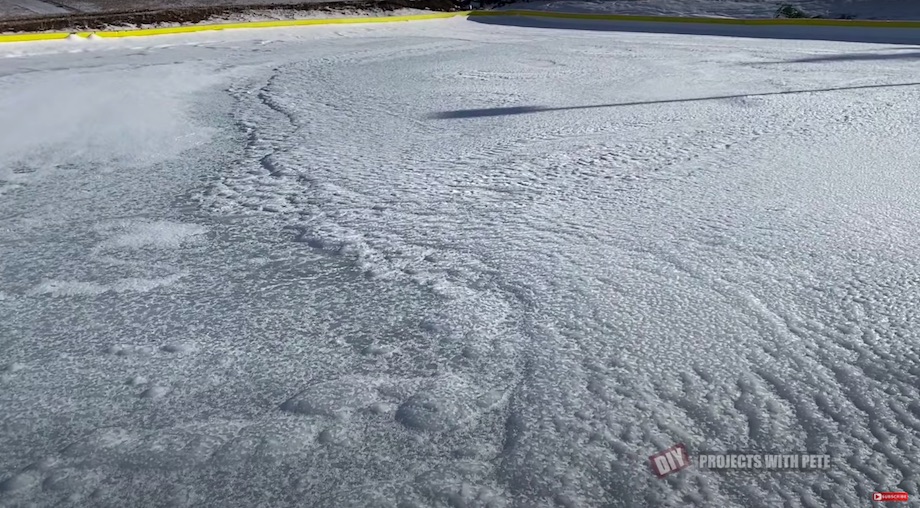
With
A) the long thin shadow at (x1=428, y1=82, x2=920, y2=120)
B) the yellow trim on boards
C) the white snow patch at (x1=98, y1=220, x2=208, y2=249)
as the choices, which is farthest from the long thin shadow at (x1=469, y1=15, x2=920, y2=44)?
the white snow patch at (x1=98, y1=220, x2=208, y2=249)

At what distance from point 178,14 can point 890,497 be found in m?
8.70

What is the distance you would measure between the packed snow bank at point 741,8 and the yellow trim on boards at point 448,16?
1.91 ft

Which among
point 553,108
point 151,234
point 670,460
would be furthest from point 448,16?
point 670,460

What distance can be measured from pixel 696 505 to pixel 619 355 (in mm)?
491

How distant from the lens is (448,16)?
10250 mm

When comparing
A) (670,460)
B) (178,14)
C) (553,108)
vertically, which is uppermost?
(178,14)

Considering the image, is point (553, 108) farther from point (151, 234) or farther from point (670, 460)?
point (670, 460)

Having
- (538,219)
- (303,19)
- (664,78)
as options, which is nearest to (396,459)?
(538,219)

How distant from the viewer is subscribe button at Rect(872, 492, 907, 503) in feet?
4.76

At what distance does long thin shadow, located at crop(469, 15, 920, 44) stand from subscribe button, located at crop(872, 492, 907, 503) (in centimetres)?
721

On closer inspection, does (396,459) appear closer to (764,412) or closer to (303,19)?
(764,412)

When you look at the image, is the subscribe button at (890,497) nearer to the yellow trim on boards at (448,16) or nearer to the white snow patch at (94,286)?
the white snow patch at (94,286)

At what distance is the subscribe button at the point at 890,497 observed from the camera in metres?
1.45

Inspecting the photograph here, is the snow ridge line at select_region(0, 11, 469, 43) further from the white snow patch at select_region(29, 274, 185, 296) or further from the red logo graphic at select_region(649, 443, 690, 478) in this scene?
the red logo graphic at select_region(649, 443, 690, 478)
